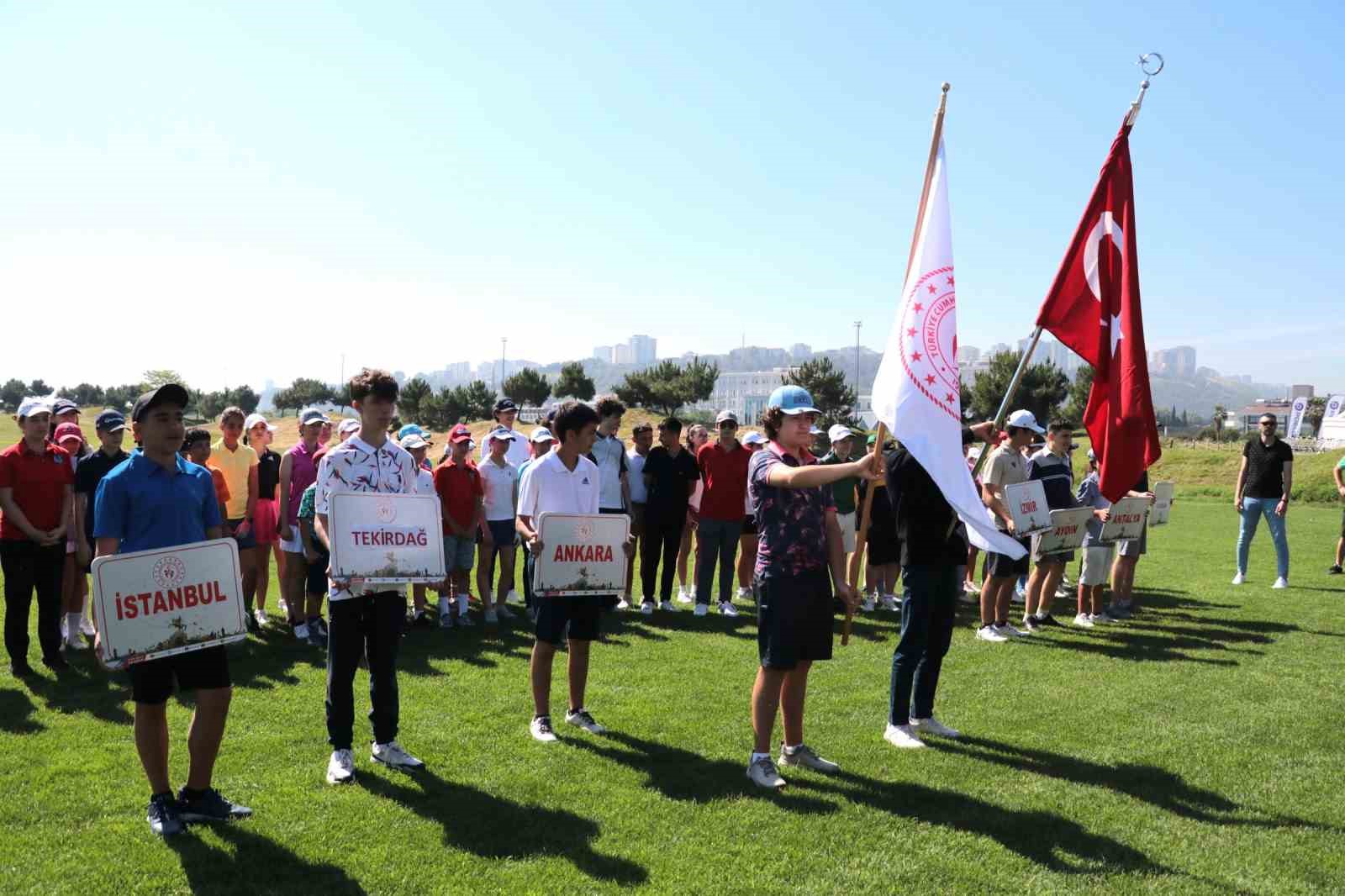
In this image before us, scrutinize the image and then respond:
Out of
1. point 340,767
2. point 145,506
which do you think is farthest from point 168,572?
point 340,767

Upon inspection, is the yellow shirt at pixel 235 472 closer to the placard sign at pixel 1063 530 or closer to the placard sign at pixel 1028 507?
the placard sign at pixel 1028 507

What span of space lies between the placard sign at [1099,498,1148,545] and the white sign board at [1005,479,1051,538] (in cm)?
138

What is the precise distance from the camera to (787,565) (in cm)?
573

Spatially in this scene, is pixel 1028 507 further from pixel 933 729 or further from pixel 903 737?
pixel 903 737

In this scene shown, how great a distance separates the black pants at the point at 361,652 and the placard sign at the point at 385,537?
19cm

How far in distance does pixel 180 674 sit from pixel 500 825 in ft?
5.99

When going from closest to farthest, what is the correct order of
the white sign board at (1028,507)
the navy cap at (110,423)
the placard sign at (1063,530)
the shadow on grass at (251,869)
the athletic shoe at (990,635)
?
the shadow on grass at (251,869), the navy cap at (110,423), the white sign board at (1028,507), the athletic shoe at (990,635), the placard sign at (1063,530)

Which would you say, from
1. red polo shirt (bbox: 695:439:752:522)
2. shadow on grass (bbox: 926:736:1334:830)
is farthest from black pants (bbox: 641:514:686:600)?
shadow on grass (bbox: 926:736:1334:830)

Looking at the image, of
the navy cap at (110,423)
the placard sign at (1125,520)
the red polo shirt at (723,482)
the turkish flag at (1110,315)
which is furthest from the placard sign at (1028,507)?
the navy cap at (110,423)

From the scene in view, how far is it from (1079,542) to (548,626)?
6.94m

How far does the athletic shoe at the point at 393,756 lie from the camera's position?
6012 mm

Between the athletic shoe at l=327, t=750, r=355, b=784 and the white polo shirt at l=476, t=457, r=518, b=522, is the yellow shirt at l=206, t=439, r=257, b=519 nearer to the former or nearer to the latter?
the white polo shirt at l=476, t=457, r=518, b=522

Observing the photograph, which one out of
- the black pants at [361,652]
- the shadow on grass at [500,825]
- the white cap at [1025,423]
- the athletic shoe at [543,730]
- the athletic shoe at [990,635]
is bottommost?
the shadow on grass at [500,825]

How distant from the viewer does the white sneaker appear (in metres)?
6.68
